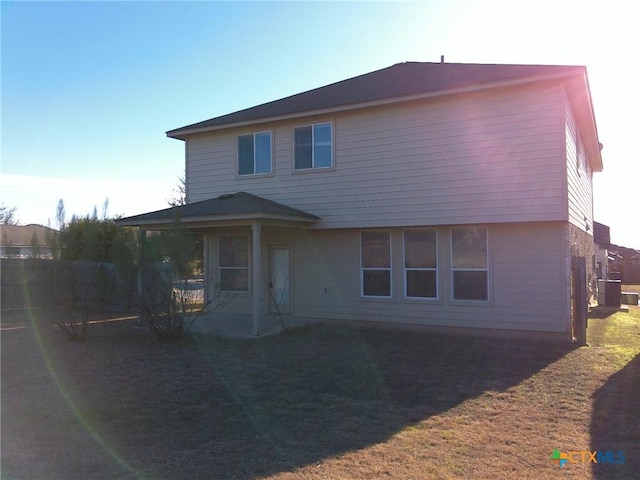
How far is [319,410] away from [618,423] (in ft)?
10.9

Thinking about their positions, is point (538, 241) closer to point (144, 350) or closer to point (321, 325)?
point (321, 325)

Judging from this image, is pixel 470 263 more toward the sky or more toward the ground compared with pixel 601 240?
more toward the ground

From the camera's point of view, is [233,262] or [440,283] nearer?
[440,283]

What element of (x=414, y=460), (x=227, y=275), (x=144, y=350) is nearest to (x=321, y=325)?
(x=227, y=275)

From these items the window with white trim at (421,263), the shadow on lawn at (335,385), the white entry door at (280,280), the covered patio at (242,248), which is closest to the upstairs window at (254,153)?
the covered patio at (242,248)

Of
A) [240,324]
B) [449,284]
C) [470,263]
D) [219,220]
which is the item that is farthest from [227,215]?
[470,263]

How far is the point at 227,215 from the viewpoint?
11703 mm

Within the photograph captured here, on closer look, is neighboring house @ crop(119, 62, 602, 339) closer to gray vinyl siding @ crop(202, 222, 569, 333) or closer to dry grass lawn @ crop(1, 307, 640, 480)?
gray vinyl siding @ crop(202, 222, 569, 333)

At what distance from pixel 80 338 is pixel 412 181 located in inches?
331

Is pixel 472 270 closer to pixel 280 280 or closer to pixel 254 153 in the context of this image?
pixel 280 280

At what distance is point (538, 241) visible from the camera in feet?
35.9

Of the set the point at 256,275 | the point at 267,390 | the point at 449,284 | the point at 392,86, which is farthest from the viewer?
the point at 392,86

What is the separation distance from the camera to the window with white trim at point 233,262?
14812 millimetres

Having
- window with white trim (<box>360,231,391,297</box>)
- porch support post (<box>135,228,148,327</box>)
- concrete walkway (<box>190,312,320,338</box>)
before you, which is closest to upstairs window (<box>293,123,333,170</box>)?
window with white trim (<box>360,231,391,297</box>)
